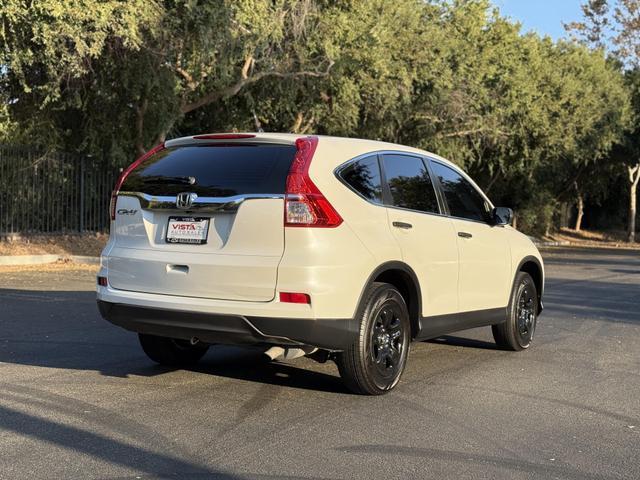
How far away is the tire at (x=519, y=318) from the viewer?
8109 millimetres

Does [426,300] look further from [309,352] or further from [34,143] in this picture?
[34,143]

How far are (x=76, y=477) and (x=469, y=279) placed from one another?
419cm

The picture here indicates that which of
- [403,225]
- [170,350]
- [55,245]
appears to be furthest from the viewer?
[55,245]

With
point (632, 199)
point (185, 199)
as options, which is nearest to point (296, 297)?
point (185, 199)

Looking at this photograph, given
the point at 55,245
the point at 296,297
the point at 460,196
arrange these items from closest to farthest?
1. the point at 296,297
2. the point at 460,196
3. the point at 55,245

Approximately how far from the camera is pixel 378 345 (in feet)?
20.0

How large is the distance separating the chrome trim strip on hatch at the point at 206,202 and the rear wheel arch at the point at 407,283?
1.13 m

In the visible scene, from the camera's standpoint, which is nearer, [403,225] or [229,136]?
[229,136]

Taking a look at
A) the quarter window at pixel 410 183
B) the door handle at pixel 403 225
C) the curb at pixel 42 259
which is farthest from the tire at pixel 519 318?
the curb at pixel 42 259

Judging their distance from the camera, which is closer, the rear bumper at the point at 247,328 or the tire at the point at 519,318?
the rear bumper at the point at 247,328

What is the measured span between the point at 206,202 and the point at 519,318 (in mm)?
4057

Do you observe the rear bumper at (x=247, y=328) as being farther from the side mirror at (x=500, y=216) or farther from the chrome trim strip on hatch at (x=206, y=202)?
the side mirror at (x=500, y=216)

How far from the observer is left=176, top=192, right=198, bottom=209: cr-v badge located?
5.73 metres

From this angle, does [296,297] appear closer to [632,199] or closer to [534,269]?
[534,269]
